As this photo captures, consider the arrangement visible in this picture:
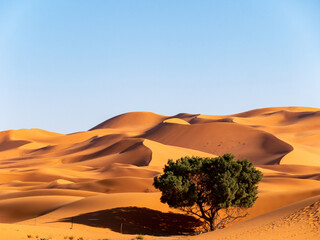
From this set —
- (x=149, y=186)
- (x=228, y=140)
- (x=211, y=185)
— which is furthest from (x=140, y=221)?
(x=228, y=140)

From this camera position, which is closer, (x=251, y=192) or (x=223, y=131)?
(x=251, y=192)

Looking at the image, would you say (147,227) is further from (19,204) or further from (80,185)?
(80,185)

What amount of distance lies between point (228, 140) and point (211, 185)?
6861 cm

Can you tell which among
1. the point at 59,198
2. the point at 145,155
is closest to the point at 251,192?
the point at 59,198

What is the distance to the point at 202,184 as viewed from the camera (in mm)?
37750

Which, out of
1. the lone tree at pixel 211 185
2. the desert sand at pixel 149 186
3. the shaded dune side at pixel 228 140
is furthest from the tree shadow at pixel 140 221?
the shaded dune side at pixel 228 140

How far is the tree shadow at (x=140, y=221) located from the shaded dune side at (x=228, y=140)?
167 ft

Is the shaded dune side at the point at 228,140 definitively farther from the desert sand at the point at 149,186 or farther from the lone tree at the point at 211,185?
the lone tree at the point at 211,185

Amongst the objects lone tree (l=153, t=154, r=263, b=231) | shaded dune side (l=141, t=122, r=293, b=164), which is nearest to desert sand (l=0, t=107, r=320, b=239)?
shaded dune side (l=141, t=122, r=293, b=164)

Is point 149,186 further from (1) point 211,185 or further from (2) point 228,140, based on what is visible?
(2) point 228,140

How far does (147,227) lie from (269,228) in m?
12.0

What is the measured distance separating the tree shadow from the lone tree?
50.2 inches

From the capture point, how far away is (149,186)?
57250mm

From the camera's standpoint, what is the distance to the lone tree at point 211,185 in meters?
36.0
